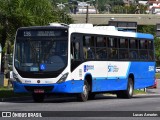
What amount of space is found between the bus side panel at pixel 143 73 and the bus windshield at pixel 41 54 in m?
7.09

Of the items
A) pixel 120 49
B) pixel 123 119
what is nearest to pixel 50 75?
pixel 120 49

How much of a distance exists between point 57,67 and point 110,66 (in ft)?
15.6

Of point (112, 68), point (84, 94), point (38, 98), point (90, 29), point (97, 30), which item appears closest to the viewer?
point (84, 94)

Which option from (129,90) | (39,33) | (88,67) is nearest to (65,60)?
(39,33)

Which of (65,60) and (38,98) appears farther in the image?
(38,98)

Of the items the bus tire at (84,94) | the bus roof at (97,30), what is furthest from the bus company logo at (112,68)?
the bus tire at (84,94)

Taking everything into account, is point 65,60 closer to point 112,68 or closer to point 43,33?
point 43,33

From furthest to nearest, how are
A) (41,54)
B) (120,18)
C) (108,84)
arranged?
(120,18), (108,84), (41,54)

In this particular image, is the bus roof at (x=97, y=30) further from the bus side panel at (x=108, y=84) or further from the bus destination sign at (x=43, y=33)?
the bus side panel at (x=108, y=84)

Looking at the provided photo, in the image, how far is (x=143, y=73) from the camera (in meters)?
36.9

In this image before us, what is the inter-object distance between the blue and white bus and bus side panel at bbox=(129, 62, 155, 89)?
2403 millimetres

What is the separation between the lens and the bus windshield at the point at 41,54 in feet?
94.6

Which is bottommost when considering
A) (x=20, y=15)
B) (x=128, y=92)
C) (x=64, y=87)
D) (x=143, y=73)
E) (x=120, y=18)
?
(x=120, y=18)

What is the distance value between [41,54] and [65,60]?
102cm
